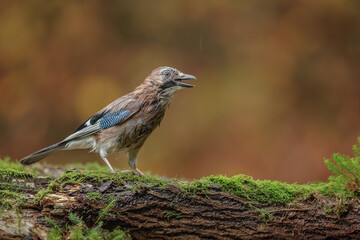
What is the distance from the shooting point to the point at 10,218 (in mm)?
3598

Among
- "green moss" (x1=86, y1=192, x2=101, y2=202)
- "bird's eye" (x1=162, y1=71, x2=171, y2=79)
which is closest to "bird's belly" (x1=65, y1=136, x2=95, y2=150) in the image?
"bird's eye" (x1=162, y1=71, x2=171, y2=79)

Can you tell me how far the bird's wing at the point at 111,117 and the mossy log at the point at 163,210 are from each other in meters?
1.23

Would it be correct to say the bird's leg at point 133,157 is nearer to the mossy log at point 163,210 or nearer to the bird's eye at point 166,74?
the bird's eye at point 166,74

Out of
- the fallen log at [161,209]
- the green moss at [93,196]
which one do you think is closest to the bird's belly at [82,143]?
the fallen log at [161,209]

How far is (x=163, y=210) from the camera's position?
12.2ft

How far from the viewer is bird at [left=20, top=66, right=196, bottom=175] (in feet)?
16.4

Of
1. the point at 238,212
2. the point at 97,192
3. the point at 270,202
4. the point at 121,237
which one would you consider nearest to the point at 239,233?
the point at 238,212

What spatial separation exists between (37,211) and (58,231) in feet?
0.95

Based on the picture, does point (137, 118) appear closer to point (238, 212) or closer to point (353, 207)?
point (238, 212)

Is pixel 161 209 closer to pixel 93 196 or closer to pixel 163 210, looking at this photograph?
pixel 163 210

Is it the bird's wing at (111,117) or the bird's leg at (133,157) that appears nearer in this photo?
the bird's wing at (111,117)

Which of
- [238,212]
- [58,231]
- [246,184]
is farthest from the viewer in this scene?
[246,184]

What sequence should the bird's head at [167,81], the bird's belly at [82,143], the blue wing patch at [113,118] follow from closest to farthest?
the blue wing patch at [113,118] → the bird's head at [167,81] → the bird's belly at [82,143]

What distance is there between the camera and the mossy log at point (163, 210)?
3604 mm
